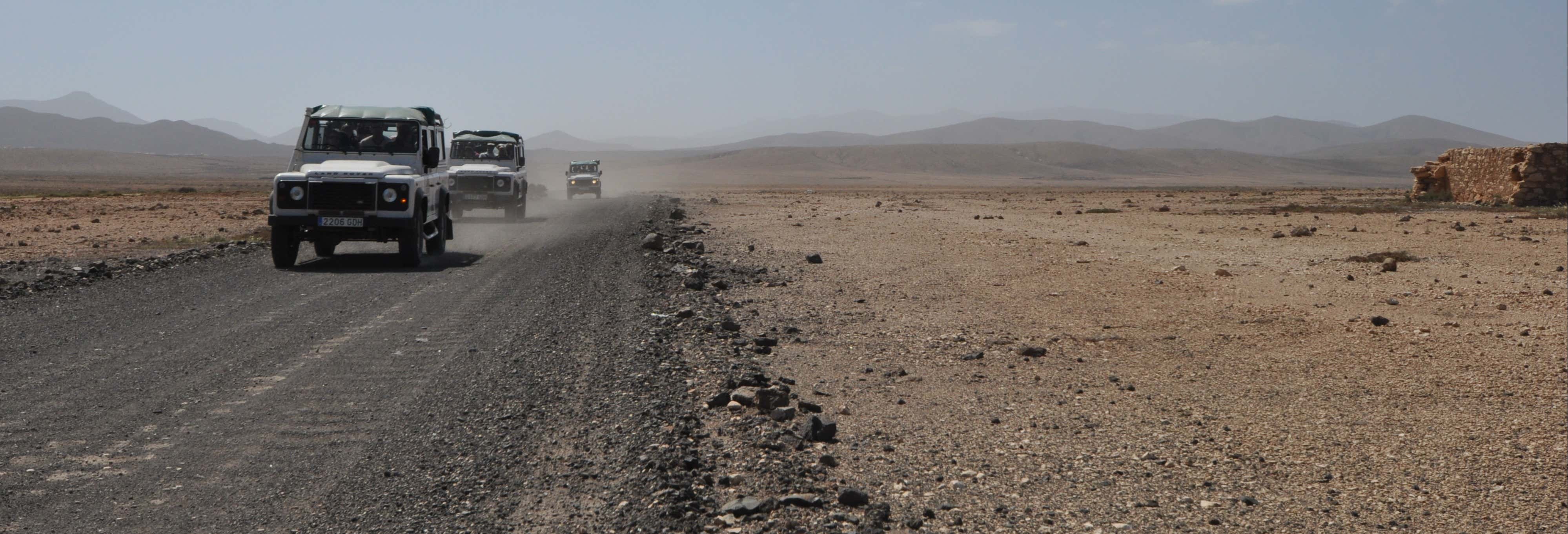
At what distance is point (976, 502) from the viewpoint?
589 cm

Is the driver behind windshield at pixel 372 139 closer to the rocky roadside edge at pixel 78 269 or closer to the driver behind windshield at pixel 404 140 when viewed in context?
the driver behind windshield at pixel 404 140

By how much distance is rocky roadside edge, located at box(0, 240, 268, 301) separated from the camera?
1213cm

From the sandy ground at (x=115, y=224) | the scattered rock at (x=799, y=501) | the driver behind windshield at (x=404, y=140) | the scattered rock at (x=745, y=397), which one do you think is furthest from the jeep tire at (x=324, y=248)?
the scattered rock at (x=799, y=501)

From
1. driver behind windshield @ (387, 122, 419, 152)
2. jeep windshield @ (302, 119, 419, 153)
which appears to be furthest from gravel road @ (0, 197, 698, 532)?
driver behind windshield @ (387, 122, 419, 152)

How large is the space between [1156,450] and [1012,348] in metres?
3.32

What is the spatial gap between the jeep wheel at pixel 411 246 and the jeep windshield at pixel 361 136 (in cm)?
149

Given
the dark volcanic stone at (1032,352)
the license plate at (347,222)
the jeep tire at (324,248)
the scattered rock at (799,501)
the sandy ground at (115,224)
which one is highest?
the license plate at (347,222)

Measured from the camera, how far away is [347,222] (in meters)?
15.2

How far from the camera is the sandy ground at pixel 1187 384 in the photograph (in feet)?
20.8

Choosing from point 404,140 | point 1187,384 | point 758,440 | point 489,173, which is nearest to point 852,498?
point 758,440

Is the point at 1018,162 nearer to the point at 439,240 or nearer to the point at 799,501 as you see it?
the point at 439,240

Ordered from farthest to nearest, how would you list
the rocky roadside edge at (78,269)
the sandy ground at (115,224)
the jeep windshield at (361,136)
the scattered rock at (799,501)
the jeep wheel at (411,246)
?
the sandy ground at (115,224) < the jeep windshield at (361,136) < the jeep wheel at (411,246) < the rocky roadside edge at (78,269) < the scattered rock at (799,501)

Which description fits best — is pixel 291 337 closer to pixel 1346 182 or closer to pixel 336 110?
pixel 336 110

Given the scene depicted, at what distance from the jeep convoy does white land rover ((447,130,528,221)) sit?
14749 millimetres
